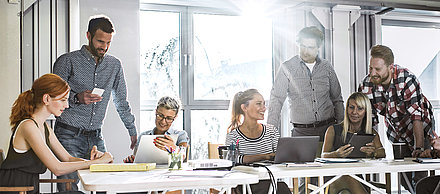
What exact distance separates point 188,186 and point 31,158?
106cm

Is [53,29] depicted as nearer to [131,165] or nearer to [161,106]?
[161,106]

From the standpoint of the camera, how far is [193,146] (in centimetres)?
464

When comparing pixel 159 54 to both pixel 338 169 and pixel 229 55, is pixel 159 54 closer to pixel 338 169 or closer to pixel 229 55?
pixel 229 55

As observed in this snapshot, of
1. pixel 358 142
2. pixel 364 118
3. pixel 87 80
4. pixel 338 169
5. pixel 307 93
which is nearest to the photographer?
pixel 338 169

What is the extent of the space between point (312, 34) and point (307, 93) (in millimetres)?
607

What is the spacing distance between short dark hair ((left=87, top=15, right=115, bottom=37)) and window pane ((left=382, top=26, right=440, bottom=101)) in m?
3.07

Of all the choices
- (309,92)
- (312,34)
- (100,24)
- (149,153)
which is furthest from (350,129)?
(100,24)

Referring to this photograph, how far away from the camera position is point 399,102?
13.5 feet

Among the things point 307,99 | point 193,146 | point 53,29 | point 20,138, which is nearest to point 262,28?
point 307,99

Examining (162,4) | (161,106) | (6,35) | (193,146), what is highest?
(162,4)

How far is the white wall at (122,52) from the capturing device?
3.97 metres

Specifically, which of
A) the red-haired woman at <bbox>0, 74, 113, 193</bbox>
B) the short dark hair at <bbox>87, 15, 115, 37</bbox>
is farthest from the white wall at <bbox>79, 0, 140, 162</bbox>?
the red-haired woman at <bbox>0, 74, 113, 193</bbox>

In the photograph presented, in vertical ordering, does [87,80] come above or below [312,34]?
below

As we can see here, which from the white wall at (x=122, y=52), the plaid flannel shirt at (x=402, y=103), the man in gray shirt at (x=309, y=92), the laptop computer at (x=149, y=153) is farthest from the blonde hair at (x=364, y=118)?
the white wall at (x=122, y=52)
